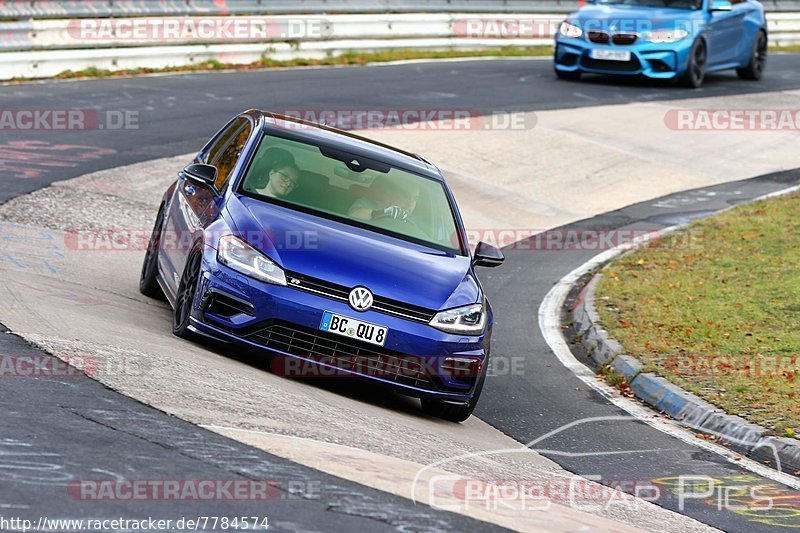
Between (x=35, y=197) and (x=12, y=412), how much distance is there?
7.71 metres

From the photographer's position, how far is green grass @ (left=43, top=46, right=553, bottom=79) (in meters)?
21.7

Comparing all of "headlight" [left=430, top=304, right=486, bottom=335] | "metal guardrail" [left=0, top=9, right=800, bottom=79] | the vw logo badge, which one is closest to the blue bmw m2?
"metal guardrail" [left=0, top=9, right=800, bottom=79]

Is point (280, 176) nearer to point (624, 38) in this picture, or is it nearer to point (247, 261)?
point (247, 261)

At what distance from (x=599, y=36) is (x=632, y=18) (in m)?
0.67

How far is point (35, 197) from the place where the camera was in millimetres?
13641

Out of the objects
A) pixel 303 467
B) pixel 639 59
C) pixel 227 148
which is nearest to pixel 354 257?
pixel 227 148

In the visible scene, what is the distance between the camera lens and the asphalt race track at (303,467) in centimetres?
573

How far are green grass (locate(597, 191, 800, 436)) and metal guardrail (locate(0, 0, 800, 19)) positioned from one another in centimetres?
1122

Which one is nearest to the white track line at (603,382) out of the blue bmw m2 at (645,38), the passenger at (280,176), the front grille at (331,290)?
the front grille at (331,290)

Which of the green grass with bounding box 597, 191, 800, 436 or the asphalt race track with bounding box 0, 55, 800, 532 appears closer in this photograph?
the asphalt race track with bounding box 0, 55, 800, 532
